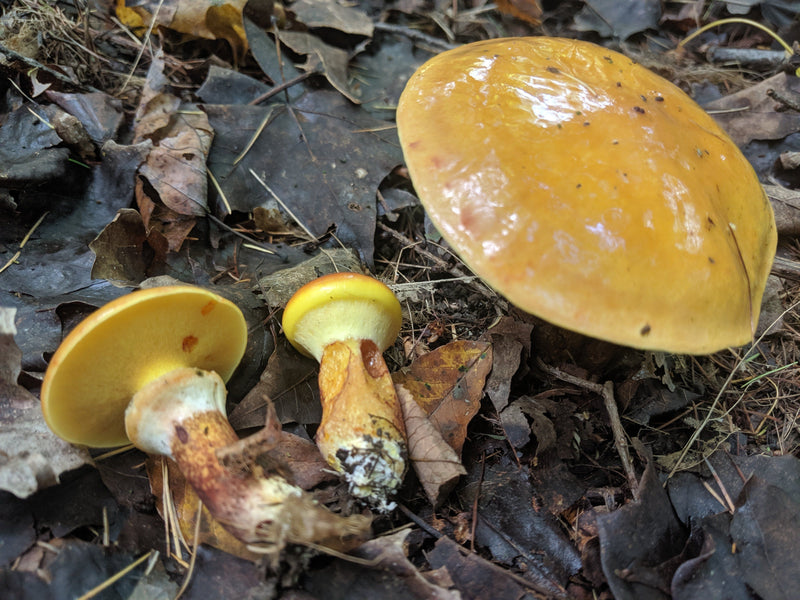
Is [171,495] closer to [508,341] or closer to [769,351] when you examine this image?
[508,341]

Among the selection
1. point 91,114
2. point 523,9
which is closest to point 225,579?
point 91,114

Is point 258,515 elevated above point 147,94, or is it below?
below

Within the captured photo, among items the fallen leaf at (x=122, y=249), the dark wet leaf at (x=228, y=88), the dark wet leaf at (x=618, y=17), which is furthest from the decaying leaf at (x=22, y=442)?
the dark wet leaf at (x=618, y=17)

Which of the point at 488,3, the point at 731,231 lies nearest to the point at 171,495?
the point at 731,231

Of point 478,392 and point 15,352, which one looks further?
point 478,392

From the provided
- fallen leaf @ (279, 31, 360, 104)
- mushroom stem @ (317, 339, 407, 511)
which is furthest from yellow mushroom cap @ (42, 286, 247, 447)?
fallen leaf @ (279, 31, 360, 104)

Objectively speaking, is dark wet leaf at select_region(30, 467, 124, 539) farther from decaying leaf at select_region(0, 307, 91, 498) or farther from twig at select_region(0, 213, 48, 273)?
Answer: twig at select_region(0, 213, 48, 273)
